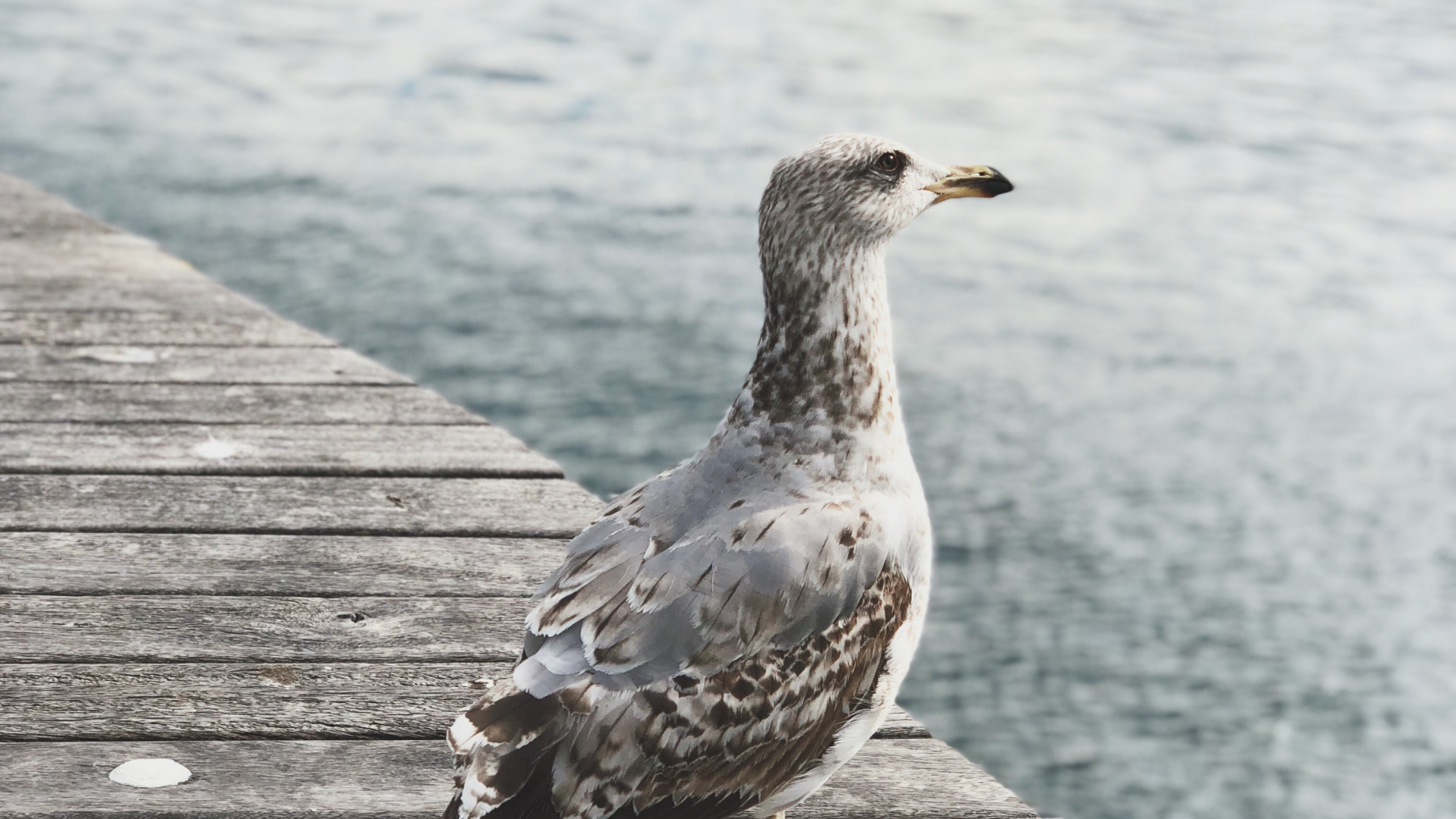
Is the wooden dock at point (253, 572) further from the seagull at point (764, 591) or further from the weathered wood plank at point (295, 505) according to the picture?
the seagull at point (764, 591)

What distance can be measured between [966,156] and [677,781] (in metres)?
8.23

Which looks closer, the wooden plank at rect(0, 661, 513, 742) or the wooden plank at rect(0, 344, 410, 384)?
the wooden plank at rect(0, 661, 513, 742)

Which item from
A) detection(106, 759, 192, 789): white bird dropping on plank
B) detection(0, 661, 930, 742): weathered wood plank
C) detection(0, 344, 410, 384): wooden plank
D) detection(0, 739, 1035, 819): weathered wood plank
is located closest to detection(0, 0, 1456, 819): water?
detection(0, 344, 410, 384): wooden plank

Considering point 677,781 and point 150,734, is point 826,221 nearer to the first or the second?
point 677,781

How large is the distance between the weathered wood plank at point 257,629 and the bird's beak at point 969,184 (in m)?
1.16

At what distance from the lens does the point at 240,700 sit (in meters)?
2.92

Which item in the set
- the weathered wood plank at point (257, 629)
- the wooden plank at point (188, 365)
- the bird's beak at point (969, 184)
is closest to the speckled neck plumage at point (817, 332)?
the bird's beak at point (969, 184)

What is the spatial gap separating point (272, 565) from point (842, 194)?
1.60m

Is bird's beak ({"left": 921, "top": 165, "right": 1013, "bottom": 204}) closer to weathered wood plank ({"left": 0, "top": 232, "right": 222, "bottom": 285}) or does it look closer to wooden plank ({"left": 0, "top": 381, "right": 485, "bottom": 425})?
wooden plank ({"left": 0, "top": 381, "right": 485, "bottom": 425})

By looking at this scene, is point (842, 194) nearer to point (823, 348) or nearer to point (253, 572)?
point (823, 348)

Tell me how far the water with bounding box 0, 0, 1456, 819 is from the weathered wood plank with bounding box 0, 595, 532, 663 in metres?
2.78

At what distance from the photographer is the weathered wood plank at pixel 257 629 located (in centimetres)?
306

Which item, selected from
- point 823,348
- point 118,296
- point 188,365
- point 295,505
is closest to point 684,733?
point 823,348

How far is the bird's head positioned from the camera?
260 cm
